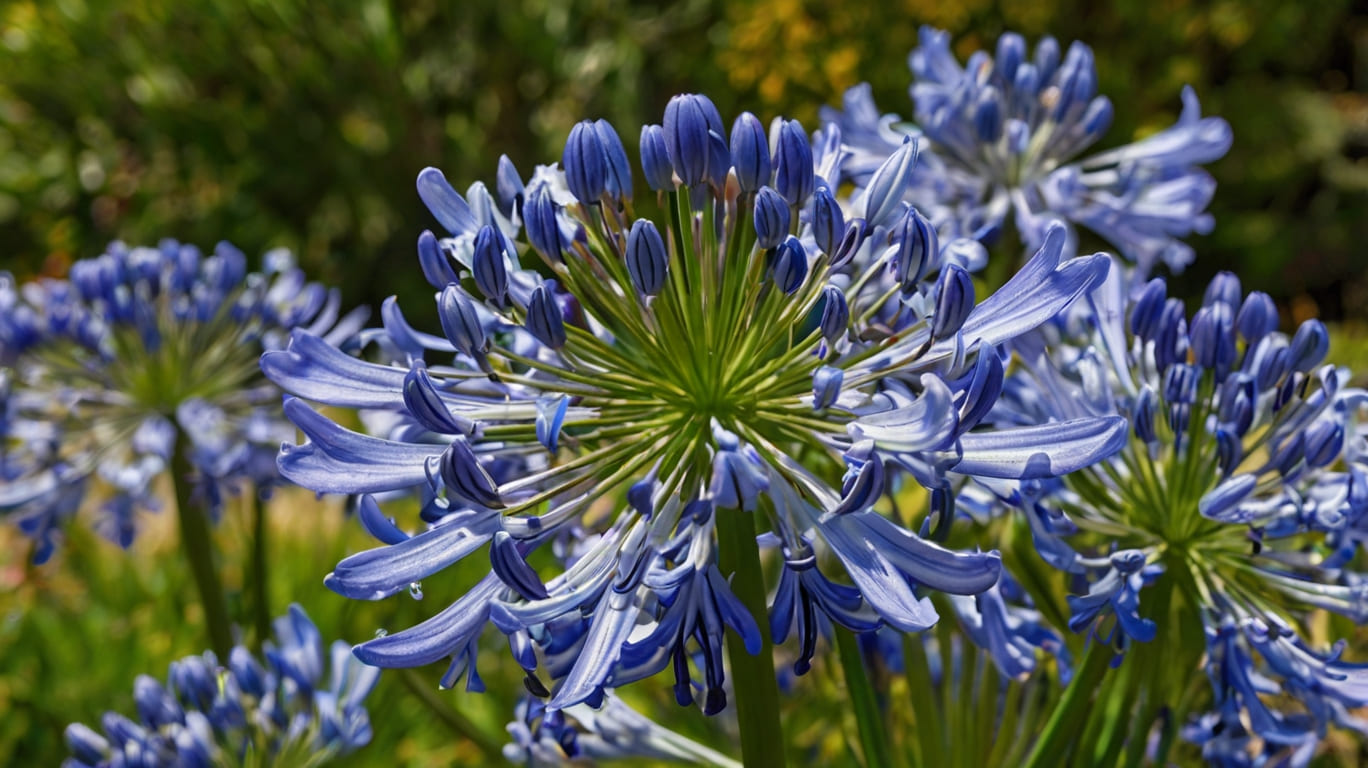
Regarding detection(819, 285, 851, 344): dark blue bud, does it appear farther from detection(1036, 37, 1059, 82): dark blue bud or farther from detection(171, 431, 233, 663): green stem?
detection(171, 431, 233, 663): green stem

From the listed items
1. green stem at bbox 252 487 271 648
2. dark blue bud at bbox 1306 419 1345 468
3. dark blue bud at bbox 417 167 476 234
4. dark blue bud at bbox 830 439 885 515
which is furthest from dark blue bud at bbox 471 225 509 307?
green stem at bbox 252 487 271 648

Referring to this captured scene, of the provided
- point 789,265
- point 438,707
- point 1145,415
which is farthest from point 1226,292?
point 438,707

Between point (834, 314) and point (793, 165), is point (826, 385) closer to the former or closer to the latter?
point (834, 314)

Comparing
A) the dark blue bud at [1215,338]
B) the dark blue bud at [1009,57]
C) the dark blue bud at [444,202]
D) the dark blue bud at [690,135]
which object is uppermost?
the dark blue bud at [1009,57]

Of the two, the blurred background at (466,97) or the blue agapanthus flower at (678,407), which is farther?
the blurred background at (466,97)

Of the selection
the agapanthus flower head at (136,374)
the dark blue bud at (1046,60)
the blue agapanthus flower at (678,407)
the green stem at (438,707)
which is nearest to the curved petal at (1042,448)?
the blue agapanthus flower at (678,407)

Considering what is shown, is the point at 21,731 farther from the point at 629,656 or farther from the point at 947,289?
the point at 947,289

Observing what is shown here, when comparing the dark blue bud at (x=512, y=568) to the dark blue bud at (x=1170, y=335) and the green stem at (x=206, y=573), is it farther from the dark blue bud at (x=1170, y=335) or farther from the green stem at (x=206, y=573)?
the green stem at (x=206, y=573)
